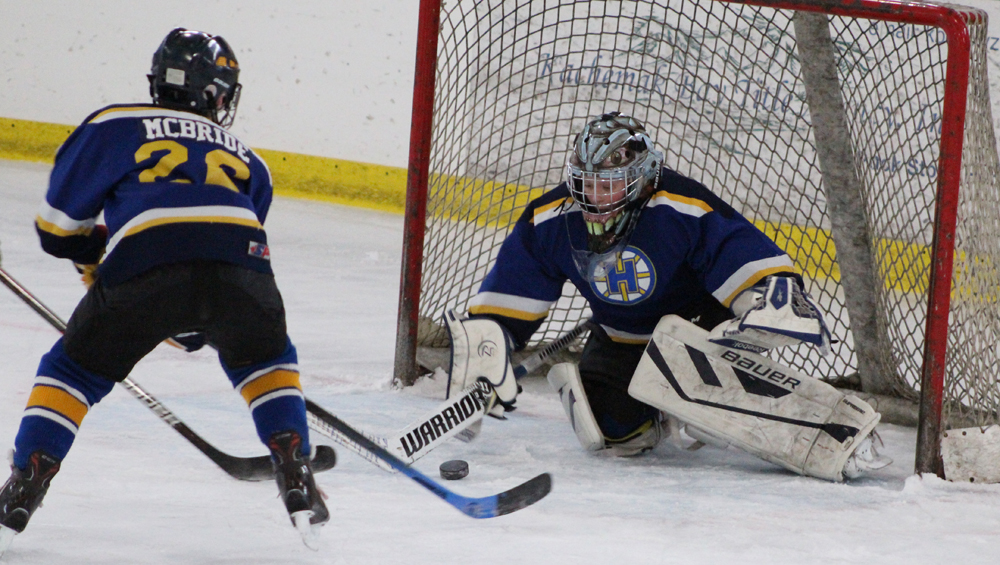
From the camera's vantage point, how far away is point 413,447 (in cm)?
211

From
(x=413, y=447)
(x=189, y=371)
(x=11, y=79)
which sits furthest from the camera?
(x=11, y=79)

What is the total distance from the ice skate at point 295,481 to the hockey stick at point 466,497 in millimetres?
243

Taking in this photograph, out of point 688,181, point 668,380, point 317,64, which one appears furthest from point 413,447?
point 317,64

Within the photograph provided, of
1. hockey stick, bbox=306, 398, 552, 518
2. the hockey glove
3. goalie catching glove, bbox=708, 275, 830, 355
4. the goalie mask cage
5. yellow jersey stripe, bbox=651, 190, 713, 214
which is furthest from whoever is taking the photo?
yellow jersey stripe, bbox=651, 190, 713, 214

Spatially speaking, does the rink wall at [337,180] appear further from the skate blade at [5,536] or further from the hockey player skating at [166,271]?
the skate blade at [5,536]

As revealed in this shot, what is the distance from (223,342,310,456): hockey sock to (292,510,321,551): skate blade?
0.32ft

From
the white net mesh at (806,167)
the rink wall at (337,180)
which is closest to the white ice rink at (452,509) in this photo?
the white net mesh at (806,167)

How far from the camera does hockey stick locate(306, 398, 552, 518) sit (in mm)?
1816

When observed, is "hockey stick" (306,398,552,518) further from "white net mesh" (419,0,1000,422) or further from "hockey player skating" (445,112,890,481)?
"white net mesh" (419,0,1000,422)

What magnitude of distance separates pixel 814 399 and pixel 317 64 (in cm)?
406

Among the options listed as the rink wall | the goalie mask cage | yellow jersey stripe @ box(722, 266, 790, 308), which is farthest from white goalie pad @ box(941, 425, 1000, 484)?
the rink wall

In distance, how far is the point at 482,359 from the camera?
7.18 ft

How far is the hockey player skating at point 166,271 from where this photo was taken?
1511 millimetres

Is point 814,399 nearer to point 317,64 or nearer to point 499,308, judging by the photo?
point 499,308
